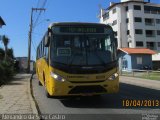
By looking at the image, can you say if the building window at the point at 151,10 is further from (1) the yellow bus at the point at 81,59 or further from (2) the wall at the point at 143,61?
(1) the yellow bus at the point at 81,59

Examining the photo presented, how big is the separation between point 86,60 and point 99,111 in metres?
2.15

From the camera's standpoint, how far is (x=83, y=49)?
539 inches

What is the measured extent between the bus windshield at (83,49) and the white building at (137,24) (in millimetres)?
68851

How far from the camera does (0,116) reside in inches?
418

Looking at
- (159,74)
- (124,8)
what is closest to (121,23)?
(124,8)

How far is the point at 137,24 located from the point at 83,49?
7124 centimetres

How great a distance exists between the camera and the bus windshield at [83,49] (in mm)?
13422

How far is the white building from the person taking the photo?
83000mm

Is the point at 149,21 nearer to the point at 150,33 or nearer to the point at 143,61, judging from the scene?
the point at 150,33

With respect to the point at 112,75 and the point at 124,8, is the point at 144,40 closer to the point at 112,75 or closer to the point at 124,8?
the point at 124,8

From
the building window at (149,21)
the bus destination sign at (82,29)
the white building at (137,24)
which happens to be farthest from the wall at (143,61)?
the bus destination sign at (82,29)

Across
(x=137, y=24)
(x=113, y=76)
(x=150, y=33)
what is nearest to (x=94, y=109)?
(x=113, y=76)

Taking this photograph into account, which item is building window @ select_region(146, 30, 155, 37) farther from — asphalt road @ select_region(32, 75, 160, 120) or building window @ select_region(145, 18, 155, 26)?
asphalt road @ select_region(32, 75, 160, 120)

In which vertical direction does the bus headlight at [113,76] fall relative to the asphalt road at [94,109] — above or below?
above
